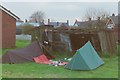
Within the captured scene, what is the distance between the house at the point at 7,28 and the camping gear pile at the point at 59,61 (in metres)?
12.2

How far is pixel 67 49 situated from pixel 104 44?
259cm

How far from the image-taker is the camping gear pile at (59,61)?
12.8 meters

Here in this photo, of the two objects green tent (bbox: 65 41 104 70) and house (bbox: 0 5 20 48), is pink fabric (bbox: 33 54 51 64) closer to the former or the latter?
green tent (bbox: 65 41 104 70)

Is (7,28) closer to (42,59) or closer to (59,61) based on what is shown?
(42,59)

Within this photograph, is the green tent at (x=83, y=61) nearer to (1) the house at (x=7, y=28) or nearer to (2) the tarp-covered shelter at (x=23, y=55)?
(2) the tarp-covered shelter at (x=23, y=55)

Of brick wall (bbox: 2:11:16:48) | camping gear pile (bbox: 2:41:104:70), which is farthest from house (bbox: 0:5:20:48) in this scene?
camping gear pile (bbox: 2:41:104:70)

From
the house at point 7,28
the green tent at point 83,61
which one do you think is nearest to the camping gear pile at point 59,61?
the green tent at point 83,61

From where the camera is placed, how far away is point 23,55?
15.5 m

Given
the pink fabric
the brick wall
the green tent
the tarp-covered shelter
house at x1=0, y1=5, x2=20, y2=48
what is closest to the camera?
the green tent

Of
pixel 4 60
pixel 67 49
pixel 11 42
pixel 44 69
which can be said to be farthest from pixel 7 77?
pixel 11 42

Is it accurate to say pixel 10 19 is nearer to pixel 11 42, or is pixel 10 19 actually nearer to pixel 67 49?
pixel 11 42

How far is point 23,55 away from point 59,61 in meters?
2.01

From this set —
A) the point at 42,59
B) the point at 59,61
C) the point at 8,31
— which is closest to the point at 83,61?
the point at 59,61

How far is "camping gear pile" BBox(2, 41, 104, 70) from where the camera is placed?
12.8 m
